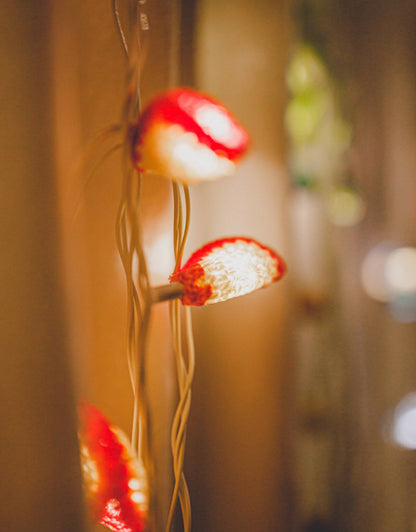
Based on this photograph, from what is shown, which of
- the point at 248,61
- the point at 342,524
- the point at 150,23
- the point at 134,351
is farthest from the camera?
the point at 342,524

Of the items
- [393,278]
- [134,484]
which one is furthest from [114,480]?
[393,278]

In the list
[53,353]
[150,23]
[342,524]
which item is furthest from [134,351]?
[342,524]

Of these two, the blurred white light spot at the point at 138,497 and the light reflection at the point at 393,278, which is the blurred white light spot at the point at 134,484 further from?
the light reflection at the point at 393,278

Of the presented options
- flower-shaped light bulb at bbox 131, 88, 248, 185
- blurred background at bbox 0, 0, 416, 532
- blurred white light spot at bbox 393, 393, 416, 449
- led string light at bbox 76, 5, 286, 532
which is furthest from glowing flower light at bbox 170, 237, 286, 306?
blurred white light spot at bbox 393, 393, 416, 449

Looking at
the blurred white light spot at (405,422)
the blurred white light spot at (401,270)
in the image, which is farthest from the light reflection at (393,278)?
the blurred white light spot at (405,422)

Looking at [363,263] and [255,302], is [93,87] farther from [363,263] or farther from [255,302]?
[363,263]
